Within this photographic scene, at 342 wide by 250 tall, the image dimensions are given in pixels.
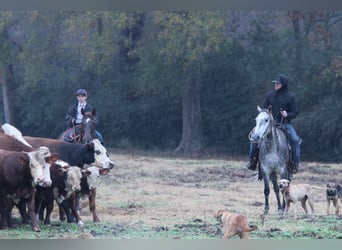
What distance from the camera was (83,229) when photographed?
493 inches

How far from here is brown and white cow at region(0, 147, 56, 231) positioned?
12102 mm

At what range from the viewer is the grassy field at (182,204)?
12281mm

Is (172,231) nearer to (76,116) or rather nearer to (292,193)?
(292,193)

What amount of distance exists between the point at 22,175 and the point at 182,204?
16.4 ft

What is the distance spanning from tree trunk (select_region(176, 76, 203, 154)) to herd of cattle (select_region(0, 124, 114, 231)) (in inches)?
671

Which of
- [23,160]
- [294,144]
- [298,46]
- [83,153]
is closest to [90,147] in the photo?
[83,153]

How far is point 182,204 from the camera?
16.7 m

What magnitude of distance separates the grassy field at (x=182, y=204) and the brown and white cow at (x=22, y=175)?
1.09ft

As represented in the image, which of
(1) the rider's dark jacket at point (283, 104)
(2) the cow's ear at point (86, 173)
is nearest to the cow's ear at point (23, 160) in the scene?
(2) the cow's ear at point (86, 173)

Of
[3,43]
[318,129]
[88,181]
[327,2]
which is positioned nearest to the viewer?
[88,181]

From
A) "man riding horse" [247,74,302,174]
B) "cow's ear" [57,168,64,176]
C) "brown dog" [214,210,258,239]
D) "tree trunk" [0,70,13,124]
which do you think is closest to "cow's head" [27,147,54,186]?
"cow's ear" [57,168,64,176]

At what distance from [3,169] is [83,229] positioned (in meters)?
1.29

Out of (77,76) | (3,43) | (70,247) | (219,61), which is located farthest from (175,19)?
(70,247)

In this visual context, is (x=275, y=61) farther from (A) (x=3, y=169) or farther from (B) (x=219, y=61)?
(A) (x=3, y=169)
